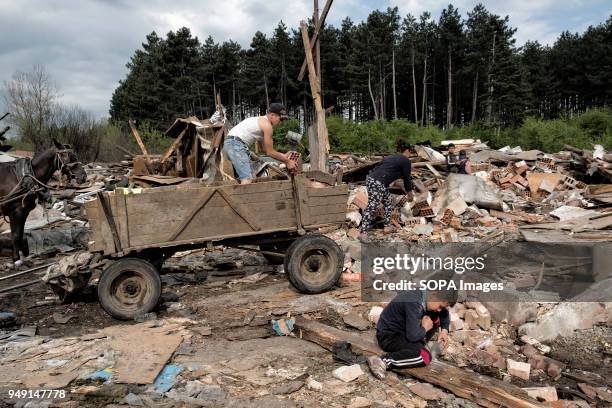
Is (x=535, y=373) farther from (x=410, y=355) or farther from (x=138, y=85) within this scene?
(x=138, y=85)

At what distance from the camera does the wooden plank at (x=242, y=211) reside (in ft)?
19.1

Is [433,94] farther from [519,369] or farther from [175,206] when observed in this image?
[519,369]

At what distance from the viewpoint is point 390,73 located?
174 ft

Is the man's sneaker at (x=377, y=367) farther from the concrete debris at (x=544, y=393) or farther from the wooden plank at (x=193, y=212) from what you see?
the wooden plank at (x=193, y=212)

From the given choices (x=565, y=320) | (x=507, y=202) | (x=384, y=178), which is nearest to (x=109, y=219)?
(x=384, y=178)

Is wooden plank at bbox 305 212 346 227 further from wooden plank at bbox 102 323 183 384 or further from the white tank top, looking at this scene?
wooden plank at bbox 102 323 183 384

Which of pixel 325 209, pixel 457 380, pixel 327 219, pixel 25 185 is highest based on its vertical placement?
pixel 25 185

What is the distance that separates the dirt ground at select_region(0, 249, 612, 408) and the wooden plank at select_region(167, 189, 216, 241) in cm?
102

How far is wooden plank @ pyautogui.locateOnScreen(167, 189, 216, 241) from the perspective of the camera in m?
5.70

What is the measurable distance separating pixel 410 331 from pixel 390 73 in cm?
5186

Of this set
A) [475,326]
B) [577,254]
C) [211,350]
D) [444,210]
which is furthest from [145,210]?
[444,210]

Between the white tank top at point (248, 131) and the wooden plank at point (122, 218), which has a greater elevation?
the white tank top at point (248, 131)

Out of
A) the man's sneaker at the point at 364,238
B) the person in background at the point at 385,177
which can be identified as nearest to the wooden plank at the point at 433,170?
the person in background at the point at 385,177

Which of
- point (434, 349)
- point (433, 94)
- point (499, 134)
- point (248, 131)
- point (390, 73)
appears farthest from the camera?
point (433, 94)
